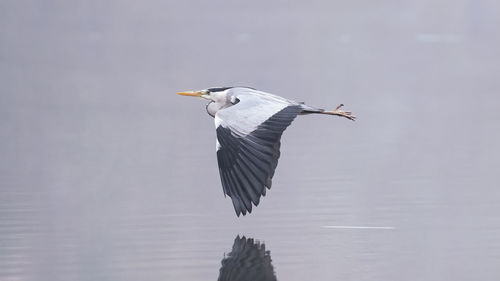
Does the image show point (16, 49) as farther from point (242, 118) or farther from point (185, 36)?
point (242, 118)

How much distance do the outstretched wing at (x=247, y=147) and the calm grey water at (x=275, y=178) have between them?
0.38m

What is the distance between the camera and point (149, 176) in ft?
39.2

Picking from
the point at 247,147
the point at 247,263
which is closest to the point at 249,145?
the point at 247,147

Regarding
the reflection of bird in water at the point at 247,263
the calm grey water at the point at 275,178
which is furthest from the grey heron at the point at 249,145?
the calm grey water at the point at 275,178

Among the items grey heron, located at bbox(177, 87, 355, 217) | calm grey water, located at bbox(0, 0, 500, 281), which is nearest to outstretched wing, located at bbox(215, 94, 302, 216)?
grey heron, located at bbox(177, 87, 355, 217)

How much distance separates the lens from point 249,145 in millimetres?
8664

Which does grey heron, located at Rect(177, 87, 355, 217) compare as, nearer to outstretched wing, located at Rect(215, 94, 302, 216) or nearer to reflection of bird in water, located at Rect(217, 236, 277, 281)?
outstretched wing, located at Rect(215, 94, 302, 216)

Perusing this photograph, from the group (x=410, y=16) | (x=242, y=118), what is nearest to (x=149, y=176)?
(x=242, y=118)

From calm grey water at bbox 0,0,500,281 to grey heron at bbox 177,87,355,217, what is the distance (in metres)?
0.39

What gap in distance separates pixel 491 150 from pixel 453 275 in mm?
5990

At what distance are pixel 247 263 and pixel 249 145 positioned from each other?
1.04m

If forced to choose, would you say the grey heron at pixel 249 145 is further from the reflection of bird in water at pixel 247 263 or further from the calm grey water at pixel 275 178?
the calm grey water at pixel 275 178

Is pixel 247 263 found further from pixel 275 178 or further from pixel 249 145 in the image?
pixel 275 178

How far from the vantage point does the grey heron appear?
27.7ft
